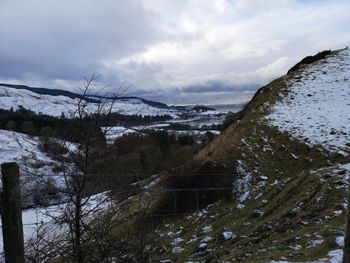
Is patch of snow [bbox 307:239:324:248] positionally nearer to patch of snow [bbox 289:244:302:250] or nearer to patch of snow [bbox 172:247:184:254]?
patch of snow [bbox 289:244:302:250]

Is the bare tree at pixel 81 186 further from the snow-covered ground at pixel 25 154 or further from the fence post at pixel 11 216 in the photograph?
the fence post at pixel 11 216

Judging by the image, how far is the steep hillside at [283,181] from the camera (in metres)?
8.91

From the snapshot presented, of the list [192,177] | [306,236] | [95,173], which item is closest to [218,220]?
[192,177]

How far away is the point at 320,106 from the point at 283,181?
35.0 feet

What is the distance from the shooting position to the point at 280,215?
11188mm

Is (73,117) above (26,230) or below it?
above

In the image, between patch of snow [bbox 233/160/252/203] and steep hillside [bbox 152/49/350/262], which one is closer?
steep hillside [bbox 152/49/350/262]

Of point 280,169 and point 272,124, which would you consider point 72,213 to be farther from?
point 272,124

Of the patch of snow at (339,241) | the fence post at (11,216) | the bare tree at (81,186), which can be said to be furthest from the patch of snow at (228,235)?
the fence post at (11,216)

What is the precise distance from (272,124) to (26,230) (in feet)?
57.8

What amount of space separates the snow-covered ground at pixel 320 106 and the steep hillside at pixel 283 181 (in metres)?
0.05

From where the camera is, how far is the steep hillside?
29.2 ft

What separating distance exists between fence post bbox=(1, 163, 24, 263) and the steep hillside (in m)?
5.23

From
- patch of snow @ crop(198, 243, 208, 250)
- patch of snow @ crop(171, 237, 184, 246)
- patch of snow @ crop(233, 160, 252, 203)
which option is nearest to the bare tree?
patch of snow @ crop(198, 243, 208, 250)
